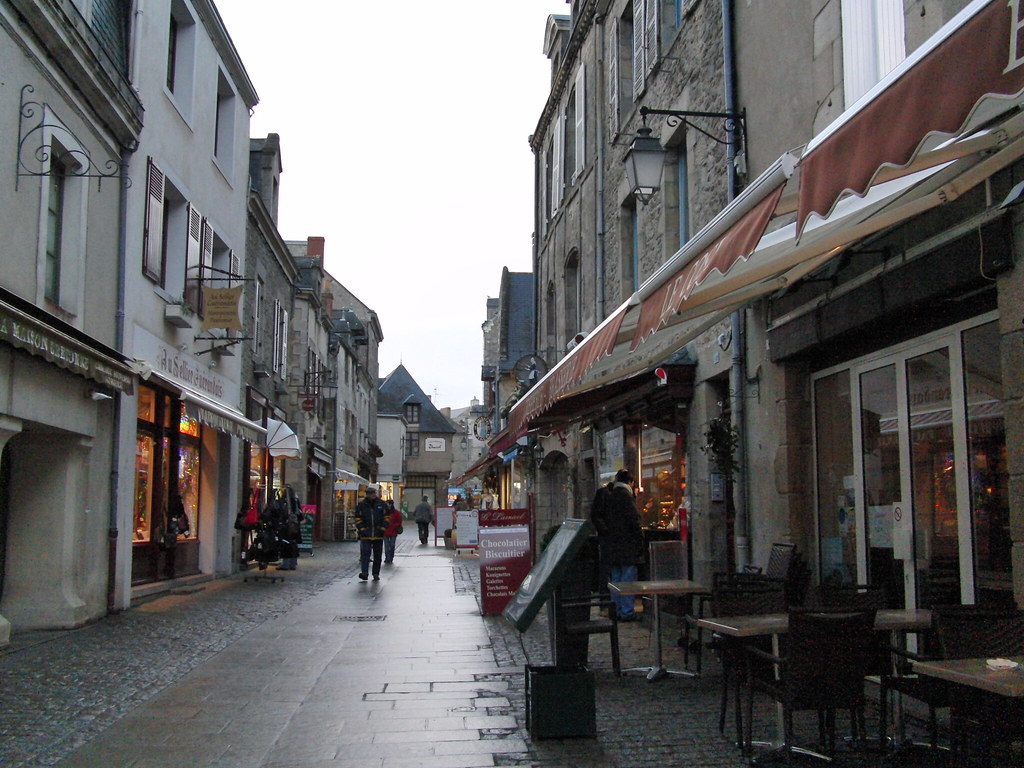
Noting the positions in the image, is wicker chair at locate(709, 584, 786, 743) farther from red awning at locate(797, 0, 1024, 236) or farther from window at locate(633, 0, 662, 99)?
window at locate(633, 0, 662, 99)

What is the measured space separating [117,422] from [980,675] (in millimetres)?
10198

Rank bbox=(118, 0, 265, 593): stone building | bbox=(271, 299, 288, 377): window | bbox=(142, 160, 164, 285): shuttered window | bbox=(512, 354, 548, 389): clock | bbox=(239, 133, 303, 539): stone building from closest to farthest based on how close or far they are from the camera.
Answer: bbox=(118, 0, 265, 593): stone building
bbox=(142, 160, 164, 285): shuttered window
bbox=(239, 133, 303, 539): stone building
bbox=(512, 354, 548, 389): clock
bbox=(271, 299, 288, 377): window

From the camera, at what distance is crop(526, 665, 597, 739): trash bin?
214 inches

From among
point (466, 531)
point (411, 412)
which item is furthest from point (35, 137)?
point (411, 412)

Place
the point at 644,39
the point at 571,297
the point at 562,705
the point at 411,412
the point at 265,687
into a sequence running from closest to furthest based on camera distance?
the point at 562,705 < the point at 265,687 < the point at 644,39 < the point at 571,297 < the point at 411,412

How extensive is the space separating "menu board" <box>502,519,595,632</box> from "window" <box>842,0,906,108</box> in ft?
13.2

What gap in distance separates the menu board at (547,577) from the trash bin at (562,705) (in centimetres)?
36

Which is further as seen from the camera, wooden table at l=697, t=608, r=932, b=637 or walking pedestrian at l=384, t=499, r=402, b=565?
walking pedestrian at l=384, t=499, r=402, b=565

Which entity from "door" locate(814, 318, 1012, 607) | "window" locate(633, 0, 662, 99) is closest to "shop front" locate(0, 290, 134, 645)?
"door" locate(814, 318, 1012, 607)

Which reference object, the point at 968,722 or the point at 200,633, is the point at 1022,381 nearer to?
the point at 968,722

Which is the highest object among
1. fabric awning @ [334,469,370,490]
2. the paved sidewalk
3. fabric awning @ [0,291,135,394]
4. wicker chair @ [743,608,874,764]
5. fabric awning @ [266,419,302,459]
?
fabric awning @ [0,291,135,394]

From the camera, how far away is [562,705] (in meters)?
5.46

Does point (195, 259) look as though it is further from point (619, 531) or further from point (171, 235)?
point (619, 531)

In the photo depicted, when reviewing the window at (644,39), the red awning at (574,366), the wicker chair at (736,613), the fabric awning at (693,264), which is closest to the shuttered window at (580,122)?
the window at (644,39)
